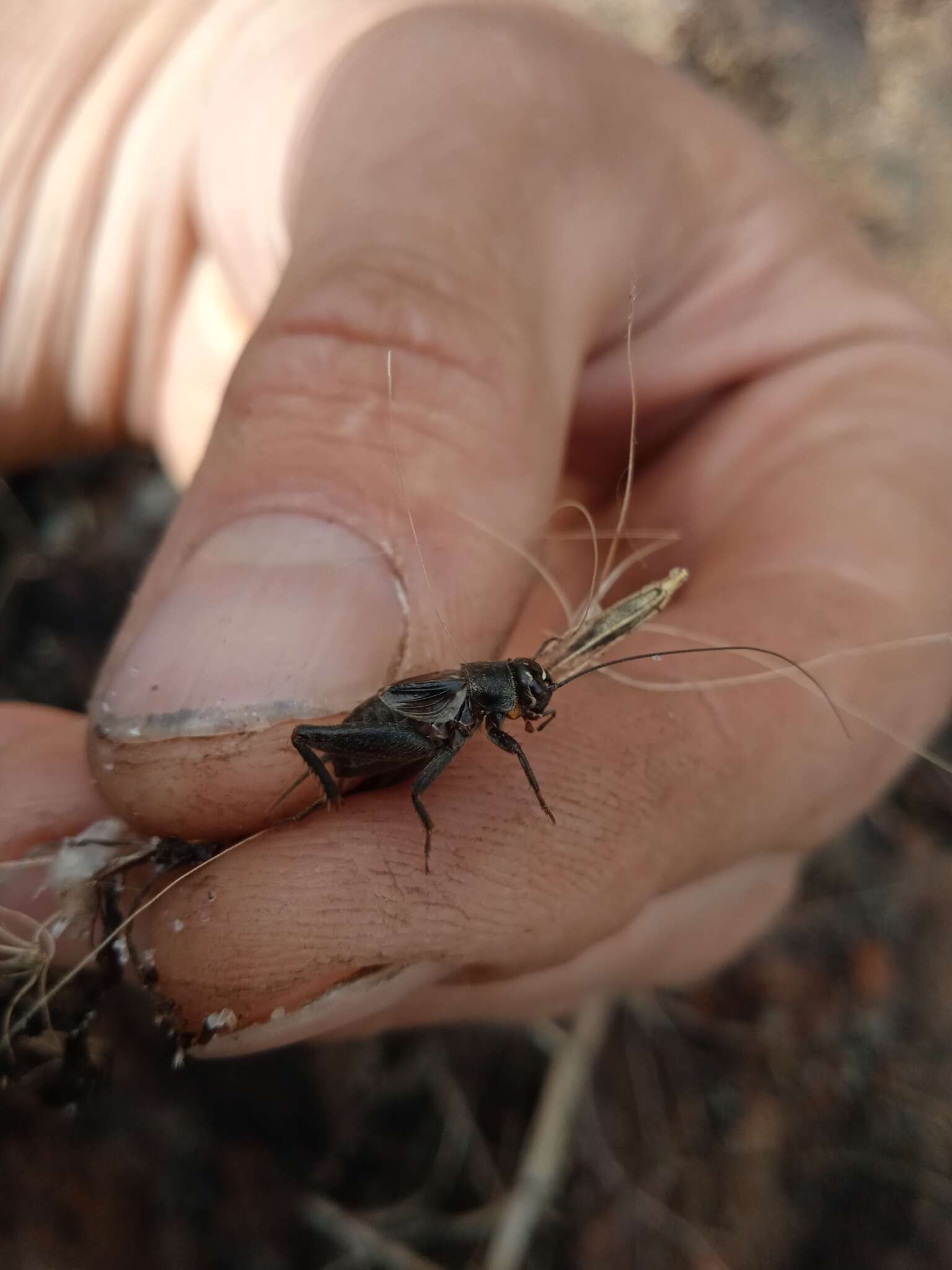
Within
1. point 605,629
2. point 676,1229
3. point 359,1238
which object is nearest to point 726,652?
point 605,629

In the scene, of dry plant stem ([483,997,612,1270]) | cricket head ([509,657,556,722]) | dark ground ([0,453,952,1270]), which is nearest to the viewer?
cricket head ([509,657,556,722])

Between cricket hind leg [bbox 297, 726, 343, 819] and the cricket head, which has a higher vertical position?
the cricket head

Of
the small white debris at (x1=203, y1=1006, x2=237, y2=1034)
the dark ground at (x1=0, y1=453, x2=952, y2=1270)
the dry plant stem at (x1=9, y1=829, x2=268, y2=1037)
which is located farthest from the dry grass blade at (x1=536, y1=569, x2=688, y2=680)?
the dark ground at (x1=0, y1=453, x2=952, y2=1270)

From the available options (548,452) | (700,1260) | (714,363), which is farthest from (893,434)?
(700,1260)

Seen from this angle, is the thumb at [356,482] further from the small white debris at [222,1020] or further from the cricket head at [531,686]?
the small white debris at [222,1020]

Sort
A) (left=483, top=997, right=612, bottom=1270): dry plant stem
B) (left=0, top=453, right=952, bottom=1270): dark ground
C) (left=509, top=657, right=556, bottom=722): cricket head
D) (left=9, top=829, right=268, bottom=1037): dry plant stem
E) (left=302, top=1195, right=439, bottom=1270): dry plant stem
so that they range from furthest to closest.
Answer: (left=483, top=997, right=612, bottom=1270): dry plant stem
(left=302, top=1195, right=439, bottom=1270): dry plant stem
(left=0, top=453, right=952, bottom=1270): dark ground
(left=509, top=657, right=556, bottom=722): cricket head
(left=9, top=829, right=268, bottom=1037): dry plant stem

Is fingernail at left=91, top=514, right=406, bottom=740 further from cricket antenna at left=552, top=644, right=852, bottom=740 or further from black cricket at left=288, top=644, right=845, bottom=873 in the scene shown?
cricket antenna at left=552, top=644, right=852, bottom=740

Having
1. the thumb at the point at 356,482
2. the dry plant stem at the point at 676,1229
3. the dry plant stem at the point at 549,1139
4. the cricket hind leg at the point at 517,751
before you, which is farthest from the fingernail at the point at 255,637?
the dry plant stem at the point at 676,1229

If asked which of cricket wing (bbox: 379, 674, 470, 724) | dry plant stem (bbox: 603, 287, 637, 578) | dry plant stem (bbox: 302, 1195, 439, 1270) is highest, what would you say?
dry plant stem (bbox: 603, 287, 637, 578)
